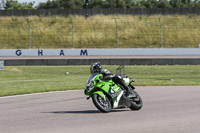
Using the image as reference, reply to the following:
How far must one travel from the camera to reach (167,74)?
1014 inches

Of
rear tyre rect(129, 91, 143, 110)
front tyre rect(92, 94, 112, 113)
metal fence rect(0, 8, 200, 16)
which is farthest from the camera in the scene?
metal fence rect(0, 8, 200, 16)

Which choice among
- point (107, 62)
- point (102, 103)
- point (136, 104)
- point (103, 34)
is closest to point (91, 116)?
point (102, 103)

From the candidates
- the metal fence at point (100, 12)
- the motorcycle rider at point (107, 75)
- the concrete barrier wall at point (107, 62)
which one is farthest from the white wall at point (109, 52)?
the motorcycle rider at point (107, 75)

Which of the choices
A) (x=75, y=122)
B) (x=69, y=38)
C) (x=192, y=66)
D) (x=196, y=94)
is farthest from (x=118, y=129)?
(x=69, y=38)

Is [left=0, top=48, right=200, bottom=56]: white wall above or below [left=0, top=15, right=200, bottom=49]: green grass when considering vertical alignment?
below

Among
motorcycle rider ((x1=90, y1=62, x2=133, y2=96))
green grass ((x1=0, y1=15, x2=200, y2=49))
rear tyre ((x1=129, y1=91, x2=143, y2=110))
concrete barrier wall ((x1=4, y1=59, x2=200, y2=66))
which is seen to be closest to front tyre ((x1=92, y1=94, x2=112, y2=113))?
motorcycle rider ((x1=90, y1=62, x2=133, y2=96))

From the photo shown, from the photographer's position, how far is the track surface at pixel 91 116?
328 inches

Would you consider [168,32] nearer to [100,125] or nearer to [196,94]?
[196,94]

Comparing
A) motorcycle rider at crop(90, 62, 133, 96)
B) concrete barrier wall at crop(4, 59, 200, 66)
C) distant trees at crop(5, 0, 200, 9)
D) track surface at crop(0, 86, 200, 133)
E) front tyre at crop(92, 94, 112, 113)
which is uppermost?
distant trees at crop(5, 0, 200, 9)

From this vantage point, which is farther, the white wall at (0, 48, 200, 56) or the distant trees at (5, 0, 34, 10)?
the distant trees at (5, 0, 34, 10)

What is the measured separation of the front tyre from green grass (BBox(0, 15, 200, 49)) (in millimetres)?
33897

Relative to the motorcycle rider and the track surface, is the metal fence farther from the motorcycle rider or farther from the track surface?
the motorcycle rider

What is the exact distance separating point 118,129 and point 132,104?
2.72 metres

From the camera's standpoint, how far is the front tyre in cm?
1025
